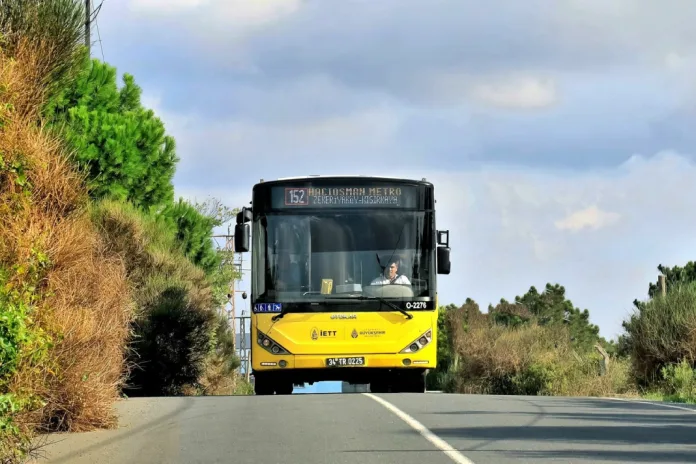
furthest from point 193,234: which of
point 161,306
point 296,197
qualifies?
point 296,197

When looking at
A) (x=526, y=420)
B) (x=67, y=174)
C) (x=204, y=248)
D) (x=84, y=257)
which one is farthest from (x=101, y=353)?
(x=204, y=248)

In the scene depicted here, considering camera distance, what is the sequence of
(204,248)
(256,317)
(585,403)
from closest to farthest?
(585,403)
(256,317)
(204,248)

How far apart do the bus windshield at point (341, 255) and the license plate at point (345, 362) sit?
110cm

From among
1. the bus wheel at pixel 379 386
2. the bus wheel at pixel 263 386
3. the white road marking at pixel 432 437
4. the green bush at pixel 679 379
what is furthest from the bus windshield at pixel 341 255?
the green bush at pixel 679 379

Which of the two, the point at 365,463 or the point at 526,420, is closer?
the point at 365,463

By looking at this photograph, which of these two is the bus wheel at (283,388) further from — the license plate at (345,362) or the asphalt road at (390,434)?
the asphalt road at (390,434)

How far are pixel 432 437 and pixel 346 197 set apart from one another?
374 inches

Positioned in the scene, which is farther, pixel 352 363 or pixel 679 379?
pixel 679 379

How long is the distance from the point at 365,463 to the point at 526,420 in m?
4.50

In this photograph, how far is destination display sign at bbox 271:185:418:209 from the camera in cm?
2141

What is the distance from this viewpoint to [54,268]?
44.4 ft

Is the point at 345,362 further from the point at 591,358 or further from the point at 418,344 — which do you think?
the point at 591,358

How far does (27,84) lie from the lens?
12523 mm

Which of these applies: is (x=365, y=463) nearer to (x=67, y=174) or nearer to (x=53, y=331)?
(x=53, y=331)
